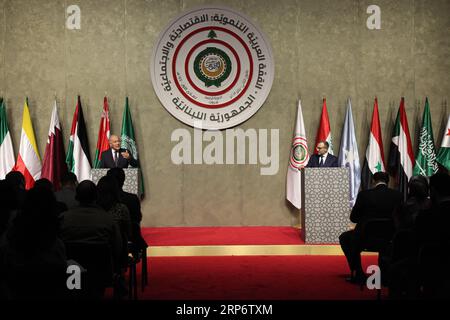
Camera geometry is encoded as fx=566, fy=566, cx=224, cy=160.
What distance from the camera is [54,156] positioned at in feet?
29.5

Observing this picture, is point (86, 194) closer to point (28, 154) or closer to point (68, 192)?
point (68, 192)

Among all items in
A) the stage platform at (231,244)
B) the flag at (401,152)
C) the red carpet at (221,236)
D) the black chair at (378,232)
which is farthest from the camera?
the flag at (401,152)

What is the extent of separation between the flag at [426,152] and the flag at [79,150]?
524cm

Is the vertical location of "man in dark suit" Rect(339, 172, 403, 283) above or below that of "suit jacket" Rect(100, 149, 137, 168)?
below

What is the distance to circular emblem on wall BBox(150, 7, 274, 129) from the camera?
366 inches

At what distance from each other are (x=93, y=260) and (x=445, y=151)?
7088 mm

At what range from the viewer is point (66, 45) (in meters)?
9.29

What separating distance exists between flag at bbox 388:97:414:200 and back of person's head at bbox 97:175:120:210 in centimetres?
578

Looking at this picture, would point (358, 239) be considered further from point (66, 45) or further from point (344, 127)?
point (66, 45)

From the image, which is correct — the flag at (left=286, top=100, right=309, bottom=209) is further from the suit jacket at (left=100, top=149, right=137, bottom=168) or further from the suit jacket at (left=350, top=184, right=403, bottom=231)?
the suit jacket at (left=350, top=184, right=403, bottom=231)

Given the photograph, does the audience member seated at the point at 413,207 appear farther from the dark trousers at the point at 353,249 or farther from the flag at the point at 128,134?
the flag at the point at 128,134

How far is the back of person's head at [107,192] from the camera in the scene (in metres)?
4.57

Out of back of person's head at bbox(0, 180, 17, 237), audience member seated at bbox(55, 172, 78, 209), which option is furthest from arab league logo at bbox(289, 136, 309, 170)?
back of person's head at bbox(0, 180, 17, 237)

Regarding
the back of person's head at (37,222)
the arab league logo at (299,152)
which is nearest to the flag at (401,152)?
the arab league logo at (299,152)
